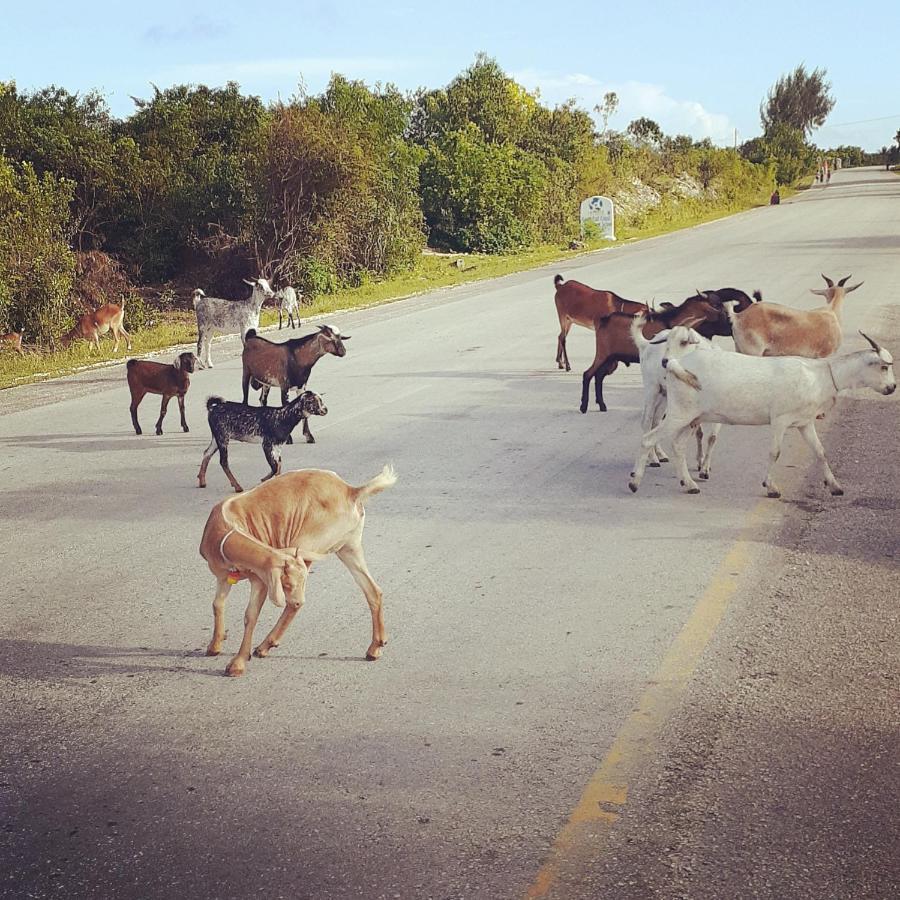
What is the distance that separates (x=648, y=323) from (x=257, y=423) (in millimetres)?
4167

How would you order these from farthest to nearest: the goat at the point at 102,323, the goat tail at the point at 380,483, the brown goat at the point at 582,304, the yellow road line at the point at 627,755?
the goat at the point at 102,323, the brown goat at the point at 582,304, the goat tail at the point at 380,483, the yellow road line at the point at 627,755

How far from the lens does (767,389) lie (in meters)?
8.61

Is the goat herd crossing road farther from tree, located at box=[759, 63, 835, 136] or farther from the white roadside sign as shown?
tree, located at box=[759, 63, 835, 136]

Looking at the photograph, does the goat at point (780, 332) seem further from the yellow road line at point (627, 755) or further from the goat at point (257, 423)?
the yellow road line at point (627, 755)

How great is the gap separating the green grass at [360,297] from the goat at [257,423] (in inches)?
303

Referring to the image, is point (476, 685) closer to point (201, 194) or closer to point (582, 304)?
point (582, 304)

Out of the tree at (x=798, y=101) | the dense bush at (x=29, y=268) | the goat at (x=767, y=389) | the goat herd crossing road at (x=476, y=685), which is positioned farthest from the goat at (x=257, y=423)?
the tree at (x=798, y=101)

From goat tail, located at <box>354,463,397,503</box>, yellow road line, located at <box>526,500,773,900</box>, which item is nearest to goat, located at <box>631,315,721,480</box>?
yellow road line, located at <box>526,500,773,900</box>

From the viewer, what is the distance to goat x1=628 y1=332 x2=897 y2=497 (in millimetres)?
8609

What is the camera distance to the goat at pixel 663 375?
9.16 m

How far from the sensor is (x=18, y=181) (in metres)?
22.5

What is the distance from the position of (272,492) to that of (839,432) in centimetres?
704

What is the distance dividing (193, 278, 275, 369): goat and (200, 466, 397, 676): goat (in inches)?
428

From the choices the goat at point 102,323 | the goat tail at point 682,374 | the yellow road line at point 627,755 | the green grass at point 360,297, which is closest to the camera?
the yellow road line at point 627,755
